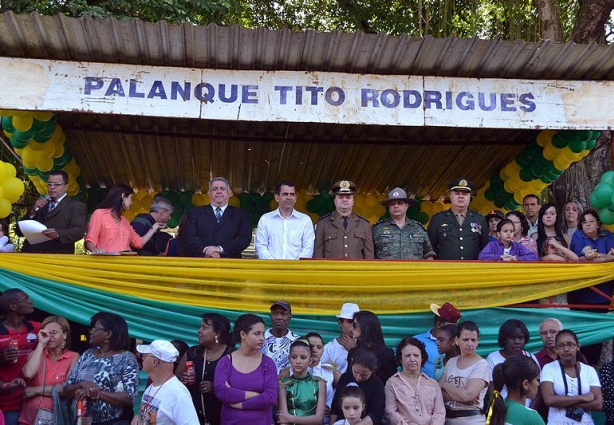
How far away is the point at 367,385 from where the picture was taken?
→ 573 centimetres

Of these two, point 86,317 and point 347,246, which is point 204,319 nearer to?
point 86,317

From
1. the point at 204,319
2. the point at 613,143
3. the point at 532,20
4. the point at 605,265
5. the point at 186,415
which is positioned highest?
the point at 532,20

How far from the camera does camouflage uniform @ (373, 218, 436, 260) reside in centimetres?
781

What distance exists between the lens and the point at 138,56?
Result: 7.34 metres

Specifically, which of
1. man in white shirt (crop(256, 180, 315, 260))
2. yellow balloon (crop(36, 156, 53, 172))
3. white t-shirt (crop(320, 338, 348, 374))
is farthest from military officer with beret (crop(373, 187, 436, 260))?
yellow balloon (crop(36, 156, 53, 172))

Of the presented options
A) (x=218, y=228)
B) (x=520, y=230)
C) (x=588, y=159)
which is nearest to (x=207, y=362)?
(x=218, y=228)

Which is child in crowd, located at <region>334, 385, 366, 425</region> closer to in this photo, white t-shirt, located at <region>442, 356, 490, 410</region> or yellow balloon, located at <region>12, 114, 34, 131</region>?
white t-shirt, located at <region>442, 356, 490, 410</region>

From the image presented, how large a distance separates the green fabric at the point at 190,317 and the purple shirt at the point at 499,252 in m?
0.56

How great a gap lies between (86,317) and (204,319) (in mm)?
1317

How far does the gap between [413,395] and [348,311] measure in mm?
1194

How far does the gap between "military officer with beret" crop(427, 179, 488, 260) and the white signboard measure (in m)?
0.79

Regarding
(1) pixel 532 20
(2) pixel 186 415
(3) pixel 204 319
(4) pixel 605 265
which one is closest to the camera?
(2) pixel 186 415

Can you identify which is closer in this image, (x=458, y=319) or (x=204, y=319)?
(x=204, y=319)

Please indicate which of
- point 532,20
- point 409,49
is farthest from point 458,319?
point 532,20
